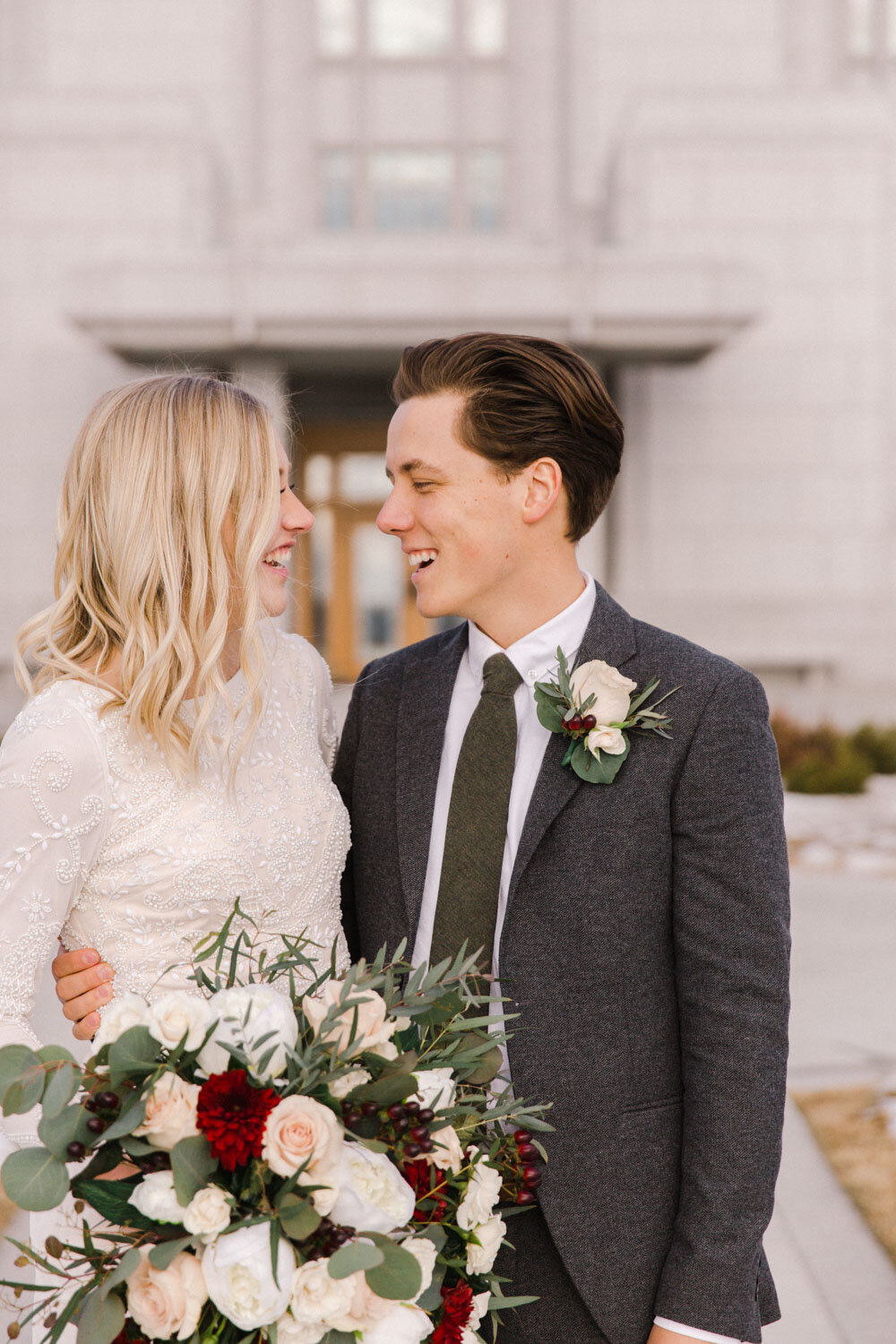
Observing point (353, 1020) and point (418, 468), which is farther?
point (418, 468)

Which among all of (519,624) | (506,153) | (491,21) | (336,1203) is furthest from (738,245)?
(336,1203)

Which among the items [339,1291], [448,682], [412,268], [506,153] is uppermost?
[506,153]

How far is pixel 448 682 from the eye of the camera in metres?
2.40

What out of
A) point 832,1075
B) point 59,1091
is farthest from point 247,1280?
point 832,1075

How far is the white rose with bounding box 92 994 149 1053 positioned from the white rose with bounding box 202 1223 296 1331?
25cm

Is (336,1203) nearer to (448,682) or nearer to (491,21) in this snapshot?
(448,682)

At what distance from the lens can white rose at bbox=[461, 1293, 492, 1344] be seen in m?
1.56

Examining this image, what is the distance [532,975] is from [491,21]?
19682 millimetres

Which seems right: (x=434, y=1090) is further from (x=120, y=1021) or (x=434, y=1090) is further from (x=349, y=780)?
(x=349, y=780)

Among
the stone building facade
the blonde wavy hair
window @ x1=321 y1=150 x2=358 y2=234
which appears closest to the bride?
the blonde wavy hair

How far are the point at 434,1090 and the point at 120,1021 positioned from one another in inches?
15.5

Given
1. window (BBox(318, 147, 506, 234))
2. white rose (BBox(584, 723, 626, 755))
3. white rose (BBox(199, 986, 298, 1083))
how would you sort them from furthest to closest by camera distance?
window (BBox(318, 147, 506, 234)), white rose (BBox(584, 723, 626, 755)), white rose (BBox(199, 986, 298, 1083))

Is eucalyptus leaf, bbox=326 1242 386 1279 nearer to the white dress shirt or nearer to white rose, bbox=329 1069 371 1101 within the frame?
white rose, bbox=329 1069 371 1101

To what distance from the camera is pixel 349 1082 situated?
1.46m
